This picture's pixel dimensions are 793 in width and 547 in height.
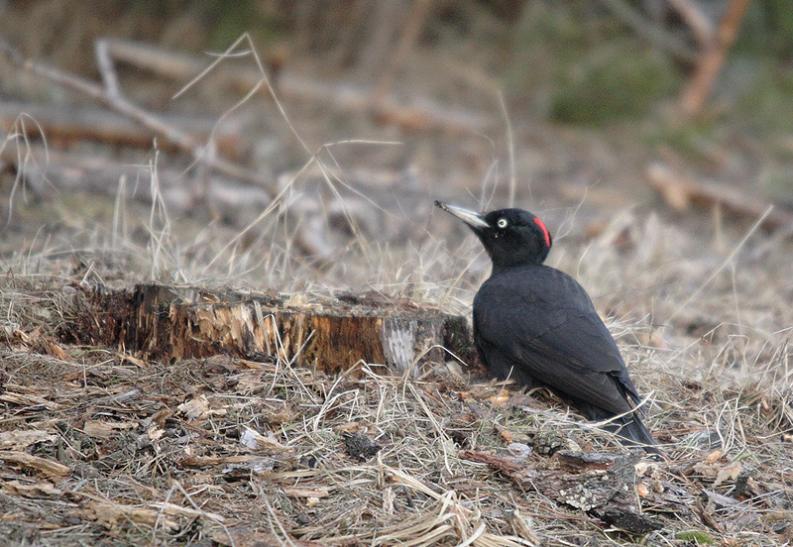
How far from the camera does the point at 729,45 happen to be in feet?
38.2

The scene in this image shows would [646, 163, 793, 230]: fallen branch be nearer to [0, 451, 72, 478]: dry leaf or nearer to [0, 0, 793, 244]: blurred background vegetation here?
[0, 0, 793, 244]: blurred background vegetation

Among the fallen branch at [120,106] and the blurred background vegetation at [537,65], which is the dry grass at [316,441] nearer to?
the fallen branch at [120,106]

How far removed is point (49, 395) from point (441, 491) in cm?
150

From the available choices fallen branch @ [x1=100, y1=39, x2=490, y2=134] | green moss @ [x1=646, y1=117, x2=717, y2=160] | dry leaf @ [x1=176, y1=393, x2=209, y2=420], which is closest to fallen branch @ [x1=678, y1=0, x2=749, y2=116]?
green moss @ [x1=646, y1=117, x2=717, y2=160]

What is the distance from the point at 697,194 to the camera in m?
10.1

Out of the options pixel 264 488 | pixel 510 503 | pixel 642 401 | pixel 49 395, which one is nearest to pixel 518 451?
pixel 510 503

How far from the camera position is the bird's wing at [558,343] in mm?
4219

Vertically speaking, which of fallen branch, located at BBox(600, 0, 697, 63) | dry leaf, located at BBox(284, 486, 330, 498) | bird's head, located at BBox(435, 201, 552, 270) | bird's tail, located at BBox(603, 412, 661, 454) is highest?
fallen branch, located at BBox(600, 0, 697, 63)

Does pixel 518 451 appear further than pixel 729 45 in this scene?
No

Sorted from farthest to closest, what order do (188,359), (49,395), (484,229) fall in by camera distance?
(484,229), (188,359), (49,395)

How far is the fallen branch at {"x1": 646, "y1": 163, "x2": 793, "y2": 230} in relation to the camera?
32.2 feet

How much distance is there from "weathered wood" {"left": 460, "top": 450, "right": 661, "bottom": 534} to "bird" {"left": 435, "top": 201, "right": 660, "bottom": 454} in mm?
463

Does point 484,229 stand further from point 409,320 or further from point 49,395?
point 49,395

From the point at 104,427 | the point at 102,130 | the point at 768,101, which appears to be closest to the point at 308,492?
the point at 104,427
